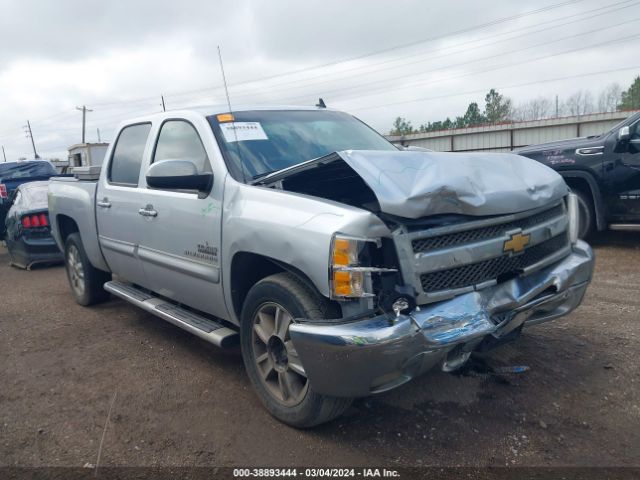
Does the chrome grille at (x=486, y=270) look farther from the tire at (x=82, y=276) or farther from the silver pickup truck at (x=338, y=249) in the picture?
the tire at (x=82, y=276)

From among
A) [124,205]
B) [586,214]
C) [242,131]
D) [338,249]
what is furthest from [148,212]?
[586,214]

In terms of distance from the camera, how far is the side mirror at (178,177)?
3504mm

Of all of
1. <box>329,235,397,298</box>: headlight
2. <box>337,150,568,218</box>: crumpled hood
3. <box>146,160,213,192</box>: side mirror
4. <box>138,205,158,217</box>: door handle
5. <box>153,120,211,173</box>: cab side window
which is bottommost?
<box>329,235,397,298</box>: headlight

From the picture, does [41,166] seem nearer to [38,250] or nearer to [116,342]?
[38,250]

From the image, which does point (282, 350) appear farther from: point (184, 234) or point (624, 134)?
point (624, 134)

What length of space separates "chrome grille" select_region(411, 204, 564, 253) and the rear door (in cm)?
249

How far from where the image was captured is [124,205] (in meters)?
4.68

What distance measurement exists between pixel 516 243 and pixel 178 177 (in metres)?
2.09

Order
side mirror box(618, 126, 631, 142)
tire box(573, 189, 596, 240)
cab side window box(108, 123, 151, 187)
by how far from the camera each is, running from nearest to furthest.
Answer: cab side window box(108, 123, 151, 187), side mirror box(618, 126, 631, 142), tire box(573, 189, 596, 240)

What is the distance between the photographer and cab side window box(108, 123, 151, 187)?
4.70 m

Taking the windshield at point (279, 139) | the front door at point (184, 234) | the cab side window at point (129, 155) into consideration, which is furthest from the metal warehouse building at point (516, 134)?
the front door at point (184, 234)

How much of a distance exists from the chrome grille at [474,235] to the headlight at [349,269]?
28 cm

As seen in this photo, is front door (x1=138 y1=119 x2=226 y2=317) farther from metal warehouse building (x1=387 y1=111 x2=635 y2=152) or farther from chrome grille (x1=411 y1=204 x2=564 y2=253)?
metal warehouse building (x1=387 y1=111 x2=635 y2=152)

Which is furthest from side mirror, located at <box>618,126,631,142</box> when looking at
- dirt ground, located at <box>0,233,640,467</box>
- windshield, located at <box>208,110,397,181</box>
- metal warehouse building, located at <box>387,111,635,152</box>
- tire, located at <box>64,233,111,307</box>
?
metal warehouse building, located at <box>387,111,635,152</box>
